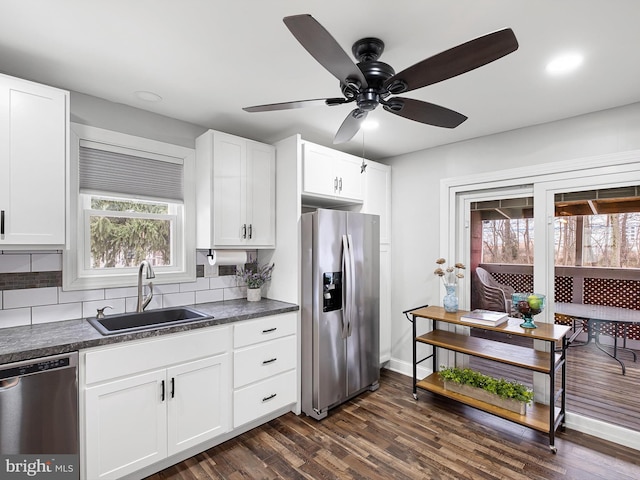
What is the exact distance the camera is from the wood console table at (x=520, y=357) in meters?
2.40

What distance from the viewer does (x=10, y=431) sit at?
1637 mm

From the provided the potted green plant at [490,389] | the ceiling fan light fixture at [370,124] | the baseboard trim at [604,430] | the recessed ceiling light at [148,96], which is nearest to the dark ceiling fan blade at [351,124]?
the ceiling fan light fixture at [370,124]

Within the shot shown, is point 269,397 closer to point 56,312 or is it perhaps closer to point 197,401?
point 197,401

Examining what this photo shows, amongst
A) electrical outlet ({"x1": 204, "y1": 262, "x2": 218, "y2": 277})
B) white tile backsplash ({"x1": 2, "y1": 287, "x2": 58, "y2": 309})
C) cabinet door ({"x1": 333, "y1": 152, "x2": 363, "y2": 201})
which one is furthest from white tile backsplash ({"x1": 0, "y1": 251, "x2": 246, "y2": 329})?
cabinet door ({"x1": 333, "y1": 152, "x2": 363, "y2": 201})

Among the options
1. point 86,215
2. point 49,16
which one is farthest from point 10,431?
point 49,16

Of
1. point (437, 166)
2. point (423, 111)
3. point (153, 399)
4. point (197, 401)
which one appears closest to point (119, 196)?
point (153, 399)

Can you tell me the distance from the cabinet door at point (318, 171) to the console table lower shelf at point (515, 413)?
206 cm

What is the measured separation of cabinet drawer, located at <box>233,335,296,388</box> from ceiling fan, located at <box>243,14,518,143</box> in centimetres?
174

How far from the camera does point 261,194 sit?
3041mm

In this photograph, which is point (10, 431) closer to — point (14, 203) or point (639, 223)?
point (14, 203)

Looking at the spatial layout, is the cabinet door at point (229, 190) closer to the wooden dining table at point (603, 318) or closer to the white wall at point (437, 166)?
the white wall at point (437, 166)

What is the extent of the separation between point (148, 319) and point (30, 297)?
741 mm

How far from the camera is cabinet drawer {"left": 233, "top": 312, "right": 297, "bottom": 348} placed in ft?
8.27

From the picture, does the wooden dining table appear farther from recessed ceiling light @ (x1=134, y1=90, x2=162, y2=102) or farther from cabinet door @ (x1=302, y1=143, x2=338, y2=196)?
recessed ceiling light @ (x1=134, y1=90, x2=162, y2=102)
